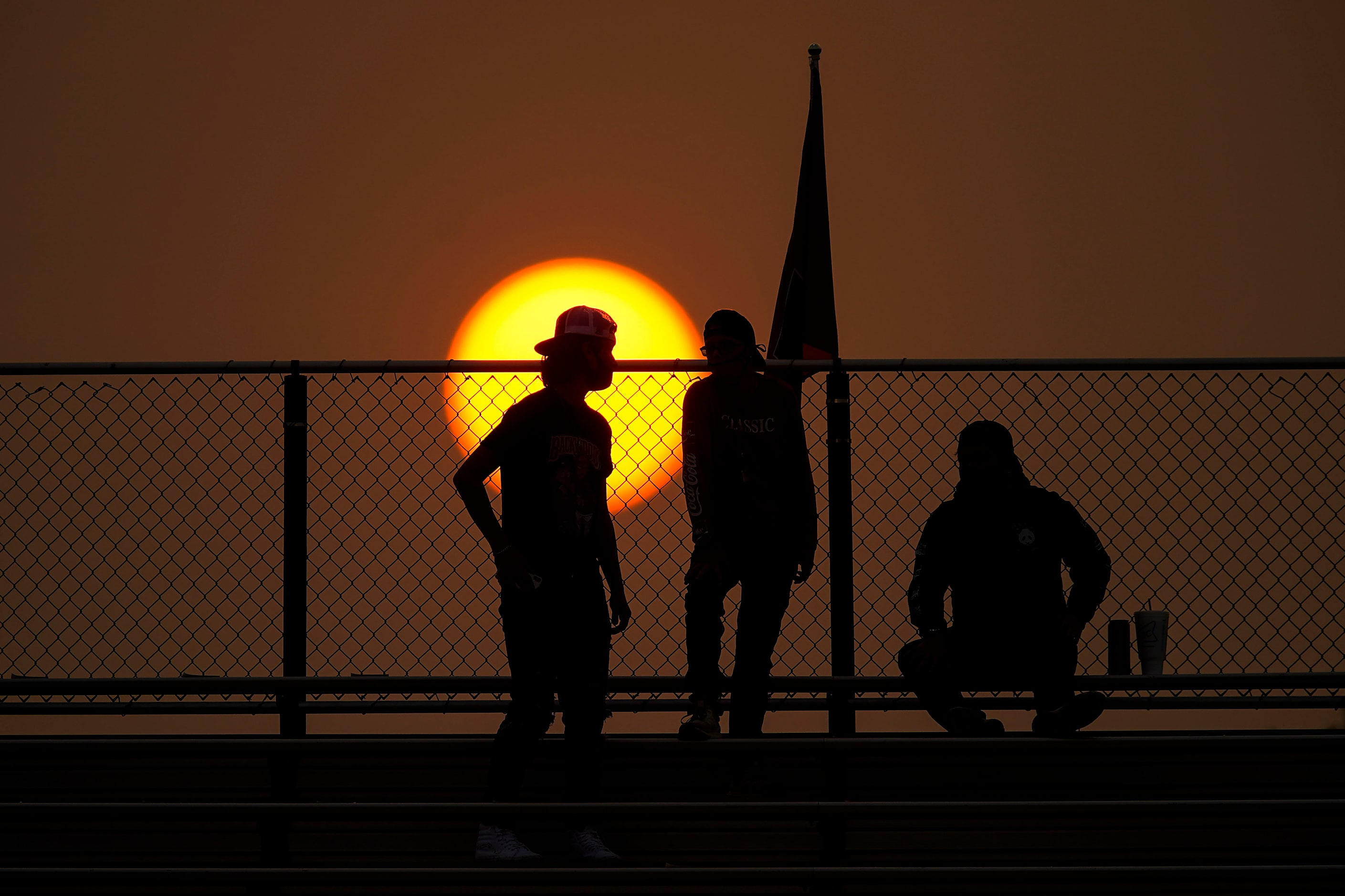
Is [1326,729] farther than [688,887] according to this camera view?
Yes

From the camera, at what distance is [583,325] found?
3.91m

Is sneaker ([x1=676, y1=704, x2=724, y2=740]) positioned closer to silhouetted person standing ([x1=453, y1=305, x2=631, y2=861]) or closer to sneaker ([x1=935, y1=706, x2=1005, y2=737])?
silhouetted person standing ([x1=453, y1=305, x2=631, y2=861])

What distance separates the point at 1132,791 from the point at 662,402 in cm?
227

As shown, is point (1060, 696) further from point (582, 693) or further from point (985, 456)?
point (582, 693)

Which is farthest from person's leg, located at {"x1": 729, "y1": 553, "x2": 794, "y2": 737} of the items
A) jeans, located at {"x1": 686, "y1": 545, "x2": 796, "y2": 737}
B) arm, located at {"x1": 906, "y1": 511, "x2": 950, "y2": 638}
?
arm, located at {"x1": 906, "y1": 511, "x2": 950, "y2": 638}

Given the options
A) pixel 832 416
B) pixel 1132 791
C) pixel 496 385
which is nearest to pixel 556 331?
pixel 496 385

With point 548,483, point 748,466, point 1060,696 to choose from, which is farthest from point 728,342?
point 1060,696

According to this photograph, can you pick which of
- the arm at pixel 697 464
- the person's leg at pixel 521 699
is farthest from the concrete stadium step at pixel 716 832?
the arm at pixel 697 464

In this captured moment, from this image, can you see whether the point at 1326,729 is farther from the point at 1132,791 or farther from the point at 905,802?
the point at 905,802

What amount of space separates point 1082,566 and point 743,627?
1.29 m

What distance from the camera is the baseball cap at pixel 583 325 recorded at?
12.8 feet

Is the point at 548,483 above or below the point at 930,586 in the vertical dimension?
above

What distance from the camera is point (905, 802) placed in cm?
385

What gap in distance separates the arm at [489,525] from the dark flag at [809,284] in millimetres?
2816
